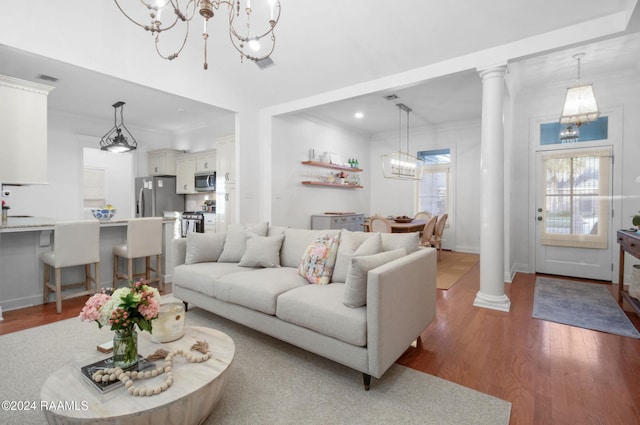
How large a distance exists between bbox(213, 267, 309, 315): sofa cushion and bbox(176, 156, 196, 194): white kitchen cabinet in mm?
4667

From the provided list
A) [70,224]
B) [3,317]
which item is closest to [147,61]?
[70,224]

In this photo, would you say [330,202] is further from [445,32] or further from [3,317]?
[3,317]

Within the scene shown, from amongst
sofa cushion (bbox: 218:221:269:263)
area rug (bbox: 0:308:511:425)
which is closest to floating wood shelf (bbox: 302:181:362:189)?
sofa cushion (bbox: 218:221:269:263)

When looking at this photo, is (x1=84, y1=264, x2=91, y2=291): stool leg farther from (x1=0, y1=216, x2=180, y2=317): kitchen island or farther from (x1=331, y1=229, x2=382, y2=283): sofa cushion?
(x1=331, y1=229, x2=382, y2=283): sofa cushion

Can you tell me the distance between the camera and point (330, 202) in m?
6.84

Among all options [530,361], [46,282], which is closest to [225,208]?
[46,282]

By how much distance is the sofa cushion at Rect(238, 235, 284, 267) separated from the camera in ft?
10.1

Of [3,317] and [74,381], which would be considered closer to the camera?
[74,381]

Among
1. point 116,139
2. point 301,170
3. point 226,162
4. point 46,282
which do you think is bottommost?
point 46,282

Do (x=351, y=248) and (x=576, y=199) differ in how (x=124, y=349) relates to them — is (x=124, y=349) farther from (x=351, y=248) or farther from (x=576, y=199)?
(x=576, y=199)

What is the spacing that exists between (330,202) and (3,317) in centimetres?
519

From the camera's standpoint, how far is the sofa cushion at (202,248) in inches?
131

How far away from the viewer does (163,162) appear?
701 cm

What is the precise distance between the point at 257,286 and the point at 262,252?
0.65 meters
